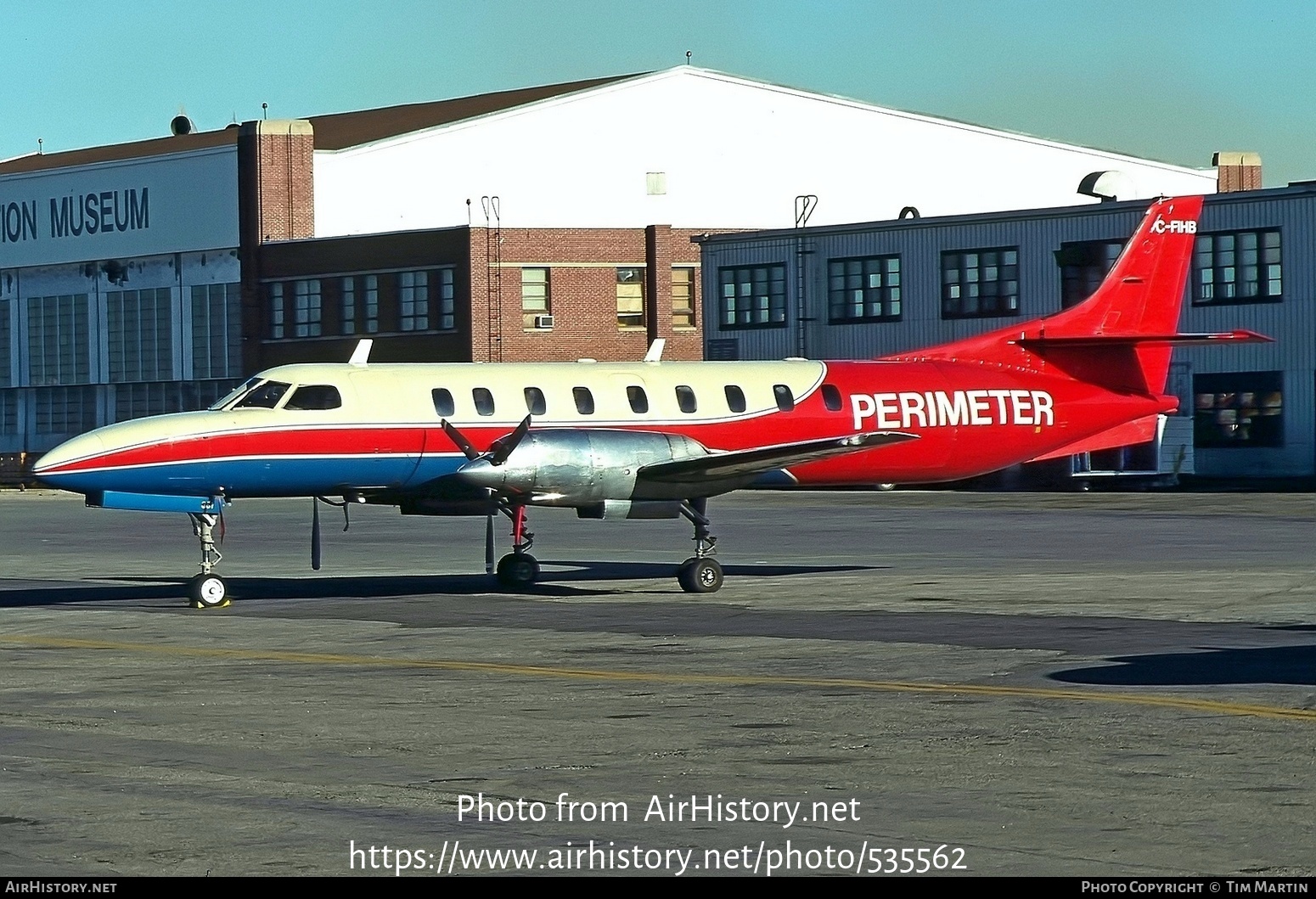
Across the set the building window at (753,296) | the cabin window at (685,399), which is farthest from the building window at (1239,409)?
the cabin window at (685,399)

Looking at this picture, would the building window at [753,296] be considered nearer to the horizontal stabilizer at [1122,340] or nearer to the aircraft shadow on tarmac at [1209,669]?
the horizontal stabilizer at [1122,340]

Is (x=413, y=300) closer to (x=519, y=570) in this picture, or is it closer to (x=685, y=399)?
(x=685, y=399)

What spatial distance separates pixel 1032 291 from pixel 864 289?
6.54m

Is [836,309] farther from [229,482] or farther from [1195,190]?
[229,482]

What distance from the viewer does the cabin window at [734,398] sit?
28.9m

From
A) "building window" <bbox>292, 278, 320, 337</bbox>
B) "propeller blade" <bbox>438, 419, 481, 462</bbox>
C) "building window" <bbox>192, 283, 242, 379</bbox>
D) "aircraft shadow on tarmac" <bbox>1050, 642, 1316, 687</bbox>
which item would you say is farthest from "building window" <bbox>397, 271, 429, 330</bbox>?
"aircraft shadow on tarmac" <bbox>1050, 642, 1316, 687</bbox>

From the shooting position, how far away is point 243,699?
16547 mm

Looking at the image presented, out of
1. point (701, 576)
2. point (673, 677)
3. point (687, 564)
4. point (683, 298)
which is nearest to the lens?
point (673, 677)

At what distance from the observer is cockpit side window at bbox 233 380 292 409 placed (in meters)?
26.2

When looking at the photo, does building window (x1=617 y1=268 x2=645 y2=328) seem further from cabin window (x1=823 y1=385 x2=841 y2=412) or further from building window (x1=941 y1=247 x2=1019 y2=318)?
cabin window (x1=823 y1=385 x2=841 y2=412)

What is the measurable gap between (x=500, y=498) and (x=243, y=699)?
31.4 ft

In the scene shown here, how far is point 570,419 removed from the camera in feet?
91.0

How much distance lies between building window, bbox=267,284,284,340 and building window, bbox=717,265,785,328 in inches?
801

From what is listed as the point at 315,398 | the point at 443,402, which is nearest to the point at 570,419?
the point at 443,402
